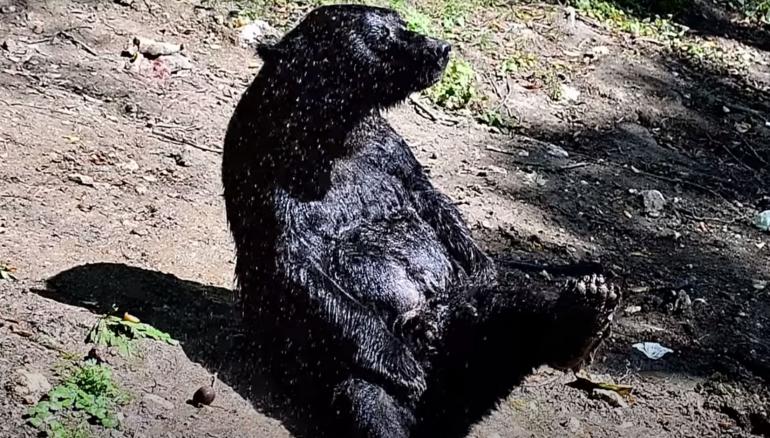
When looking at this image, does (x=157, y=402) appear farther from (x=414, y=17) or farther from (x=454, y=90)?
(x=414, y=17)

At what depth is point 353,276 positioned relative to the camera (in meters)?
4.50

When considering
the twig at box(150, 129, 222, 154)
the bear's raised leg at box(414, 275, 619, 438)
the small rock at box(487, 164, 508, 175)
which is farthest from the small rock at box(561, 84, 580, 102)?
the bear's raised leg at box(414, 275, 619, 438)

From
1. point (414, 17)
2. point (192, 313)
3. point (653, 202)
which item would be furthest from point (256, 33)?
point (192, 313)

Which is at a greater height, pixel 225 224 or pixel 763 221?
pixel 763 221

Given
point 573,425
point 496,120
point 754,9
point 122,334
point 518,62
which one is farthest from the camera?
point 754,9

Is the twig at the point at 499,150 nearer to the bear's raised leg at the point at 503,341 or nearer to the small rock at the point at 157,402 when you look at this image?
the bear's raised leg at the point at 503,341

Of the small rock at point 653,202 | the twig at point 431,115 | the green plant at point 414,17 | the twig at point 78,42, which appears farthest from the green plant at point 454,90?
the twig at point 78,42

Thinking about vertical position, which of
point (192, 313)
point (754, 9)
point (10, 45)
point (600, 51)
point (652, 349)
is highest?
point (754, 9)

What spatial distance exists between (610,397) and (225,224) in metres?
1.98

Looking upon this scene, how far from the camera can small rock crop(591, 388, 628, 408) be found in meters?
5.02

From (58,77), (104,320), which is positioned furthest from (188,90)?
(104,320)

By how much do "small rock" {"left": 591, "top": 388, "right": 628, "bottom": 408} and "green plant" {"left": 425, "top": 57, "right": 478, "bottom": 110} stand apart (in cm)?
285

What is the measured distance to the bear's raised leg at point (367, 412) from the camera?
4199mm

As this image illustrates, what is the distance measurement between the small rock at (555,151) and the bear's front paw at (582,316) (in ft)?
10.2
